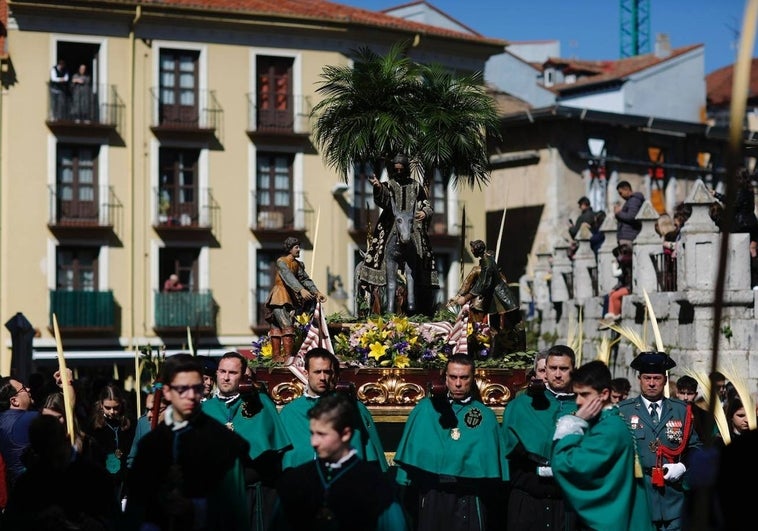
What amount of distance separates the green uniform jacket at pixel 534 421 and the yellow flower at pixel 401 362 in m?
2.42

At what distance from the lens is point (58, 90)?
37.6 m

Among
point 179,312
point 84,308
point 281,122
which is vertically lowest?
point 179,312

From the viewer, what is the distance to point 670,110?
50000 mm

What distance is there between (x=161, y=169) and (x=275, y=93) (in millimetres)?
3573

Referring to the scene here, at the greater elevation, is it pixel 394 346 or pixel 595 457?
pixel 394 346

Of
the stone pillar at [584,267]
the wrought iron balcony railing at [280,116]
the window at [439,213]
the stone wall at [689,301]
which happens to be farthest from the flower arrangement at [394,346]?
the window at [439,213]

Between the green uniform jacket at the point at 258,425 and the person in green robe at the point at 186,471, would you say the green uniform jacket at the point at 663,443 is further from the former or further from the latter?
the person in green robe at the point at 186,471

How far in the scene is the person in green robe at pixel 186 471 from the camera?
7.45 m

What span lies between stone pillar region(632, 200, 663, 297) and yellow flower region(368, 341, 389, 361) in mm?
9848

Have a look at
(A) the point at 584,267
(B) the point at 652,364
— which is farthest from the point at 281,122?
(B) the point at 652,364

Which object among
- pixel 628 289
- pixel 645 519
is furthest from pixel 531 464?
pixel 628 289

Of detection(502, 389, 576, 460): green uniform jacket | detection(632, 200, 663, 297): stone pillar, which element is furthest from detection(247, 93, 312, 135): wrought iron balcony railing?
detection(502, 389, 576, 460): green uniform jacket

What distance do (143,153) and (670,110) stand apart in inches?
752

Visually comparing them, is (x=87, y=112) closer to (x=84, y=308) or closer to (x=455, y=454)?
(x=84, y=308)
